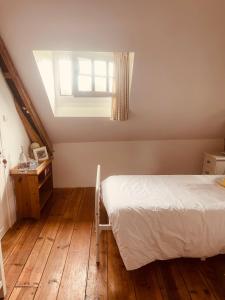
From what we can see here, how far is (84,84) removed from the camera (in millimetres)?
2846

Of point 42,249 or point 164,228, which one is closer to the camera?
point 164,228

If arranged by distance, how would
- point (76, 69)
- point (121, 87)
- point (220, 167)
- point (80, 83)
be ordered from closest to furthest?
point (121, 87)
point (76, 69)
point (80, 83)
point (220, 167)

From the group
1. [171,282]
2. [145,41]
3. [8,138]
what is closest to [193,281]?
[171,282]

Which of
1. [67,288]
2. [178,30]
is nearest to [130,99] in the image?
[178,30]

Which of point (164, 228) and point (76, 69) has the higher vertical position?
point (76, 69)

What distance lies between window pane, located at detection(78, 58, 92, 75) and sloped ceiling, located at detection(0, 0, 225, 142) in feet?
2.15

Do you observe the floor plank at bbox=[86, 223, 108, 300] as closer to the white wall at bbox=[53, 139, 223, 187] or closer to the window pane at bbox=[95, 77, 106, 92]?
the white wall at bbox=[53, 139, 223, 187]

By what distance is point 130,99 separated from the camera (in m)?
2.53

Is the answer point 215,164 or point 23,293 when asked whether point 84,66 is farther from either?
point 23,293

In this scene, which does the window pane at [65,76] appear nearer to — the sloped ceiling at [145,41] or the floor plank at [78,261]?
the sloped ceiling at [145,41]

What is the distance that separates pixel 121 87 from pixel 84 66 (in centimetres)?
65

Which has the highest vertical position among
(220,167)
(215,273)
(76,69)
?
(76,69)

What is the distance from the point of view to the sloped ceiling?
5.24 ft

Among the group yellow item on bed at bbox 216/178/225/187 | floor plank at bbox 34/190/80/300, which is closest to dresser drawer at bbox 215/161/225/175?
yellow item on bed at bbox 216/178/225/187
